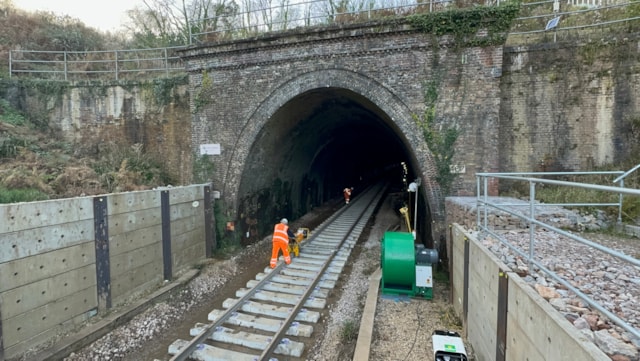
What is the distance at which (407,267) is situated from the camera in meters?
6.84

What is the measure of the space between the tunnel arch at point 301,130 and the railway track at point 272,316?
3.19 m

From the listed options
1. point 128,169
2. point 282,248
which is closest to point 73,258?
point 282,248

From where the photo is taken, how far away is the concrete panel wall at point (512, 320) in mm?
2462

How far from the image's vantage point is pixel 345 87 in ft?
31.6

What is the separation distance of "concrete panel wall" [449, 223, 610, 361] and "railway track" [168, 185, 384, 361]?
2767mm

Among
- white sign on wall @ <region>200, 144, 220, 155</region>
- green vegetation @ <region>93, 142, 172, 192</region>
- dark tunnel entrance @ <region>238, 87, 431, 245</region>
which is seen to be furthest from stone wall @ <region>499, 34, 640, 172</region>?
green vegetation @ <region>93, 142, 172, 192</region>

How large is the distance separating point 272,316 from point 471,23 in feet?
28.7

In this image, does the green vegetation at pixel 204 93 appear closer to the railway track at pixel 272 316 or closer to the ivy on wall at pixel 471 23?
the railway track at pixel 272 316

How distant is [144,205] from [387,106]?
681 cm

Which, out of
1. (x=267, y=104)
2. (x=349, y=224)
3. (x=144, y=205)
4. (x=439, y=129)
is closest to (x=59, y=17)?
(x=267, y=104)

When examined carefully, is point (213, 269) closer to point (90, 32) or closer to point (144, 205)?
point (144, 205)

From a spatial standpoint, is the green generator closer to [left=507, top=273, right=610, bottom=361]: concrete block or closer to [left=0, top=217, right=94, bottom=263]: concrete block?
[left=507, top=273, right=610, bottom=361]: concrete block

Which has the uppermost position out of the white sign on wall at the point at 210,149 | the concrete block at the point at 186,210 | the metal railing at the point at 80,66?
the metal railing at the point at 80,66

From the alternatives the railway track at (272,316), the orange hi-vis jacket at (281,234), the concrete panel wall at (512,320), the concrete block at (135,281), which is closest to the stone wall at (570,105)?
the concrete panel wall at (512,320)
